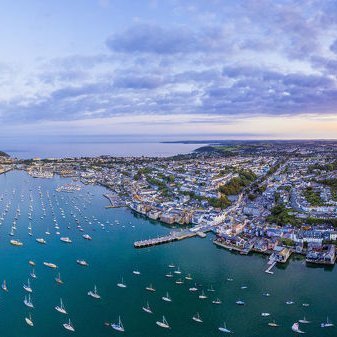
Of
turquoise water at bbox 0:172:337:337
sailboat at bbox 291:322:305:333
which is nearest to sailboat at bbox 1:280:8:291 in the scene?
turquoise water at bbox 0:172:337:337

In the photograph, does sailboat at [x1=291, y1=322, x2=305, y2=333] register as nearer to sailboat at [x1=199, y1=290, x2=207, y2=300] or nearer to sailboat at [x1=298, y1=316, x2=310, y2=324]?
sailboat at [x1=298, y1=316, x2=310, y2=324]

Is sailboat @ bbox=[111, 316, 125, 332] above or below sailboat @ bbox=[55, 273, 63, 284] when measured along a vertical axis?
below

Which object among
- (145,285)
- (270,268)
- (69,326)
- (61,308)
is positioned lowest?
(69,326)

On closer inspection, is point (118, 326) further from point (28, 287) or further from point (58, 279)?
point (28, 287)

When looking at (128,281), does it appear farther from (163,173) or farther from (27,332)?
(163,173)

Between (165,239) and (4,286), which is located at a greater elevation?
(165,239)

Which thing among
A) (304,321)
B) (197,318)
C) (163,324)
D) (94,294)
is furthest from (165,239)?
(304,321)

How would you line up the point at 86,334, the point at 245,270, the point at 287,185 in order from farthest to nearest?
1. the point at 287,185
2. the point at 245,270
3. the point at 86,334

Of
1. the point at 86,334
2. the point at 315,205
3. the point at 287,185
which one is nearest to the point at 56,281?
the point at 86,334
